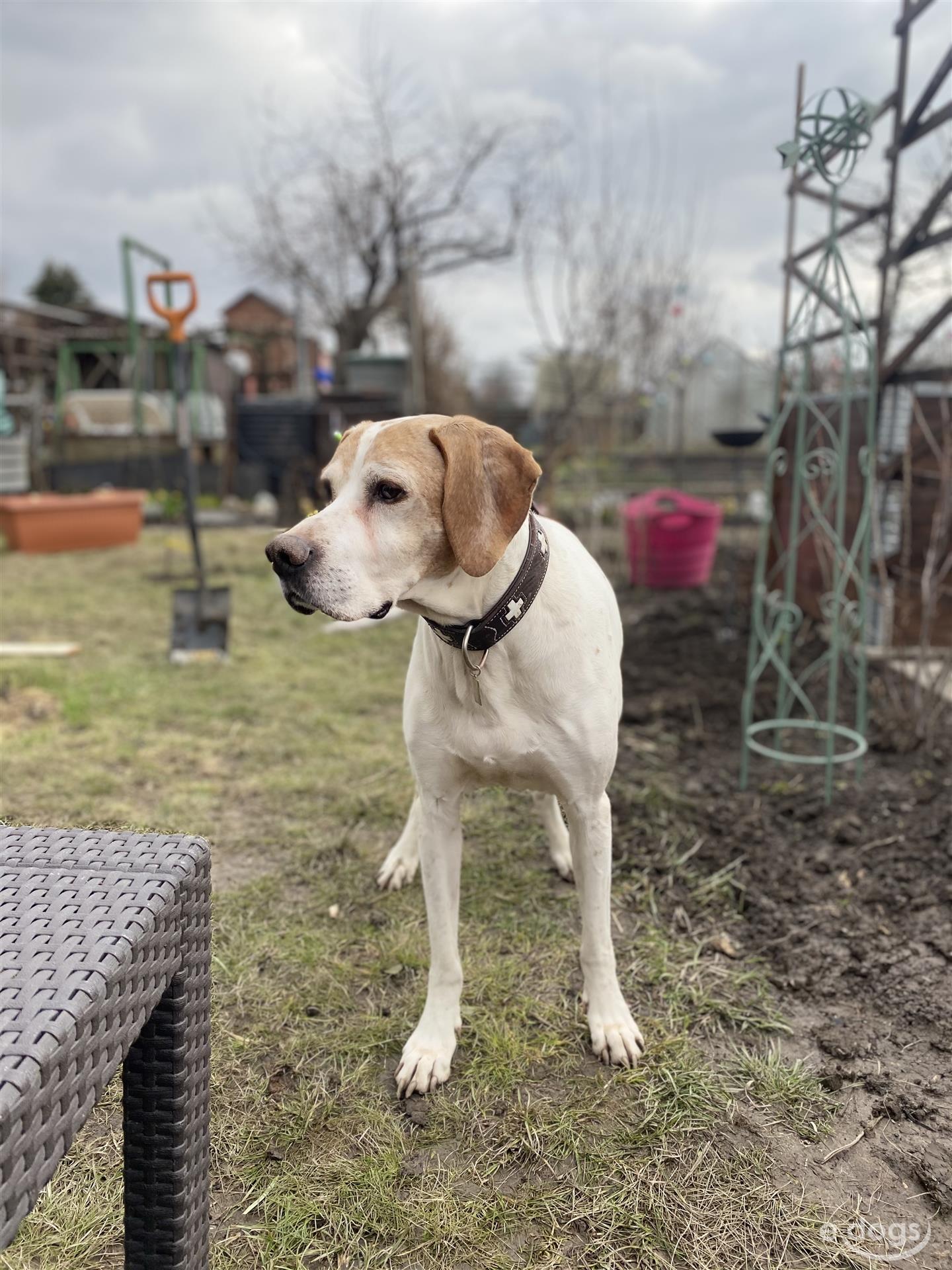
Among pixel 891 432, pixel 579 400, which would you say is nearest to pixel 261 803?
pixel 891 432

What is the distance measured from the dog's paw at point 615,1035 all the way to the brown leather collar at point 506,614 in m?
0.91

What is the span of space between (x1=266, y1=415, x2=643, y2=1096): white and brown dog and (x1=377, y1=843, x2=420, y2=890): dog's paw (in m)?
0.68

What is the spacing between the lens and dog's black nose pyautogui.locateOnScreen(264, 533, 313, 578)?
4.74ft

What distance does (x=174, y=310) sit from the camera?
4621 millimetres

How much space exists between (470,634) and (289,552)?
38 cm

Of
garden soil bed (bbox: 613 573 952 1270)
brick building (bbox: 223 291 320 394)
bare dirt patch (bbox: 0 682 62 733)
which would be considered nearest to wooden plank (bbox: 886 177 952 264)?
garden soil bed (bbox: 613 573 952 1270)

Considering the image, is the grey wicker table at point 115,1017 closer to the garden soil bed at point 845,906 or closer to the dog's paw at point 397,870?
the garden soil bed at point 845,906

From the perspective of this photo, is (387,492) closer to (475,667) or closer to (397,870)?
(475,667)

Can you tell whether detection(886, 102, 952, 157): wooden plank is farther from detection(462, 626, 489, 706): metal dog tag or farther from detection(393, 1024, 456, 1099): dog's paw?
detection(393, 1024, 456, 1099): dog's paw

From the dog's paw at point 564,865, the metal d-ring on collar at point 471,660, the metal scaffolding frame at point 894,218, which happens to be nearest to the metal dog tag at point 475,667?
the metal d-ring on collar at point 471,660

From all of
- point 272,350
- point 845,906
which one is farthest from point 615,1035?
point 272,350

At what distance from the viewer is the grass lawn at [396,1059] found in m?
1.50

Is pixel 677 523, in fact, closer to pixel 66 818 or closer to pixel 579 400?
pixel 579 400

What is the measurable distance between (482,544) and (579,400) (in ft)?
23.3
